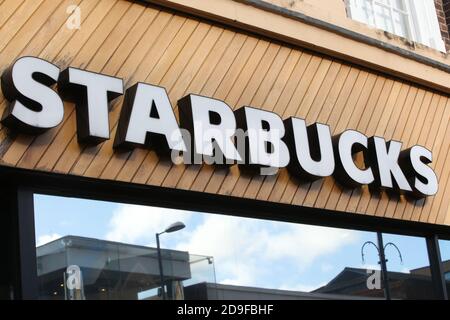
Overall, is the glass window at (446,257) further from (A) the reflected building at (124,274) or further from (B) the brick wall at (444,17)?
(B) the brick wall at (444,17)

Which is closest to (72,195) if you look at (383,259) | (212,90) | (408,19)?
(212,90)


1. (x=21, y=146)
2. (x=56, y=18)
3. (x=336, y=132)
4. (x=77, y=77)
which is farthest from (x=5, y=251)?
(x=336, y=132)

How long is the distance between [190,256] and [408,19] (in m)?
4.53

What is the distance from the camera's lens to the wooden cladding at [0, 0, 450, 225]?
5.36m

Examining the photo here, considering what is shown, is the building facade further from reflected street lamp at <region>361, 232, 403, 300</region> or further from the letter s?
reflected street lamp at <region>361, 232, 403, 300</region>

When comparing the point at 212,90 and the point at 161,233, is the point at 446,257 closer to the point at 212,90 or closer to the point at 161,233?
the point at 212,90

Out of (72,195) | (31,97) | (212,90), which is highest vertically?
(212,90)

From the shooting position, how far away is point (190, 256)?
6109 mm

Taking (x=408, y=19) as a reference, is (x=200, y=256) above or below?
below

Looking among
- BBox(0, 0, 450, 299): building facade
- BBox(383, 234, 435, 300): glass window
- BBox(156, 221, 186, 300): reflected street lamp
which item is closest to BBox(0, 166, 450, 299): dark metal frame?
BBox(0, 0, 450, 299): building facade

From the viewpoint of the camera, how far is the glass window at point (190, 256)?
17.7 ft

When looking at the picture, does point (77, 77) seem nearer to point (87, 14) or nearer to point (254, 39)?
point (87, 14)

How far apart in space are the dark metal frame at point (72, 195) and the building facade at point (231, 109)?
0.01 metres

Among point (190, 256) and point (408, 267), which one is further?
point (408, 267)
